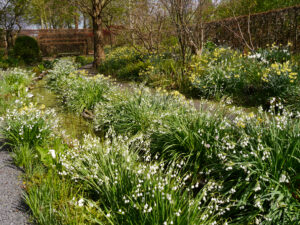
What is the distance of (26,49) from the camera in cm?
1711

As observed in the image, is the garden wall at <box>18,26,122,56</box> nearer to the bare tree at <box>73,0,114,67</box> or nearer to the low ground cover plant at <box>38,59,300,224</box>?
the bare tree at <box>73,0,114,67</box>

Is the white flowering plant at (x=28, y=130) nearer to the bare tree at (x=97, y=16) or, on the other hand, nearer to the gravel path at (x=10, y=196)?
the gravel path at (x=10, y=196)

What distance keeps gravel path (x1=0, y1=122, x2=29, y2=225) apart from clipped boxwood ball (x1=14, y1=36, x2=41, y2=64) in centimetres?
1550

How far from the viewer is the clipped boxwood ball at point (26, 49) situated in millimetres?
17062

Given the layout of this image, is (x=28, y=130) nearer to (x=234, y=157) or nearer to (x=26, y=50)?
(x=234, y=157)

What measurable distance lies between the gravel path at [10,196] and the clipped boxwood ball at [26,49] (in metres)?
15.5

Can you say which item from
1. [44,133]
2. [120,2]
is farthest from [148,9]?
[44,133]

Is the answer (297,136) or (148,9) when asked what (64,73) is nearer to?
(148,9)

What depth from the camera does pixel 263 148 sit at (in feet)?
8.03

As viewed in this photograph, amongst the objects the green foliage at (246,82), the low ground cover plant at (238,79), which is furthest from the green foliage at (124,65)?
the green foliage at (246,82)

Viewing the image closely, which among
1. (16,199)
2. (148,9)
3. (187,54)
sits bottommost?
(16,199)

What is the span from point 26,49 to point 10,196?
54.5 feet

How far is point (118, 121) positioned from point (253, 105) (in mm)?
3326

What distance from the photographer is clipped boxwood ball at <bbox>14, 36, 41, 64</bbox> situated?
56.0 feet
